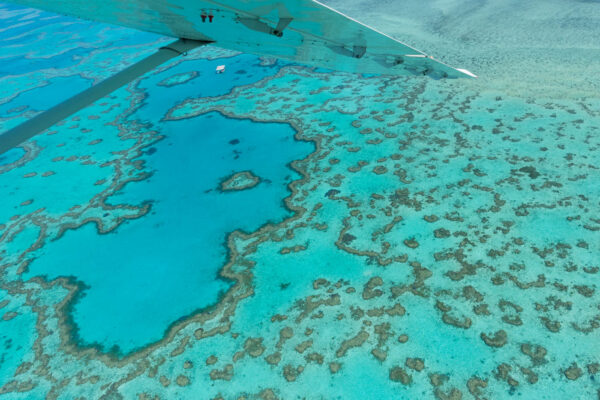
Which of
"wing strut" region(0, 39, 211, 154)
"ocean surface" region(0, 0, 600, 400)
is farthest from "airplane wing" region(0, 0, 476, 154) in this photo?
"ocean surface" region(0, 0, 600, 400)

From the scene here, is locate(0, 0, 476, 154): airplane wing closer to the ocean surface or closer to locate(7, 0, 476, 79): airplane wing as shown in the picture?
locate(7, 0, 476, 79): airplane wing

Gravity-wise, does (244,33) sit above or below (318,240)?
above

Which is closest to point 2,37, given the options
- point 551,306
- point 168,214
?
point 168,214

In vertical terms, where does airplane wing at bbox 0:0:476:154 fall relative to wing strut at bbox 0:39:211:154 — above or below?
above

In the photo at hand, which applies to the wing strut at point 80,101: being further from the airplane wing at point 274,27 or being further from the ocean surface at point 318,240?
the ocean surface at point 318,240

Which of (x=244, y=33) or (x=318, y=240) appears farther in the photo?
(x=318, y=240)

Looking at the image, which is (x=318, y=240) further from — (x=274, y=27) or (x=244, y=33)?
(x=274, y=27)

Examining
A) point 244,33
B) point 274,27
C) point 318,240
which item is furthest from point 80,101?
point 318,240
